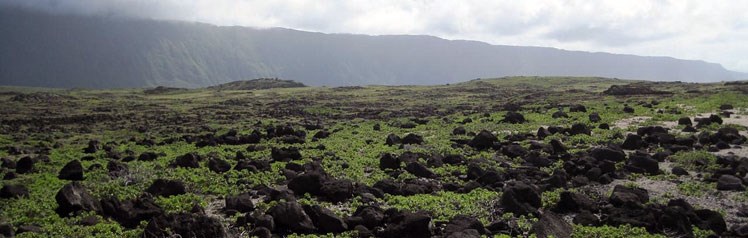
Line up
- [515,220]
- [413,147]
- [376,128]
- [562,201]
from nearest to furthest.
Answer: [515,220] → [562,201] → [413,147] → [376,128]

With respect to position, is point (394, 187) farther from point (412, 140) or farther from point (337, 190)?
point (412, 140)

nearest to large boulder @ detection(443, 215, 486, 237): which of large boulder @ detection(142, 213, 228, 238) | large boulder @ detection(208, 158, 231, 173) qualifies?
large boulder @ detection(142, 213, 228, 238)

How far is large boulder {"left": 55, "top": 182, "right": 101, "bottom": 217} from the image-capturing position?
1569 cm

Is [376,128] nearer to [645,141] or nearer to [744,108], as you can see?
[645,141]

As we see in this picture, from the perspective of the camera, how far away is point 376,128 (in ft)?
138

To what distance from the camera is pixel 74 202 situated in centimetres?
1570

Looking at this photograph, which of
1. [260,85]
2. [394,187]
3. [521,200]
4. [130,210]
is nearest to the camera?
[130,210]

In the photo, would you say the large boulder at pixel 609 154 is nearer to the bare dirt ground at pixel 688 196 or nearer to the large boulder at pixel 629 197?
the bare dirt ground at pixel 688 196

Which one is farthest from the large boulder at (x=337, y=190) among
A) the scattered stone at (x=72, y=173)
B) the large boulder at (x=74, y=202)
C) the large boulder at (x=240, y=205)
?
the scattered stone at (x=72, y=173)

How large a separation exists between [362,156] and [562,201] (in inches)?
508

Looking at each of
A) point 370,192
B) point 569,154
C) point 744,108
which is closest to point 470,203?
point 370,192

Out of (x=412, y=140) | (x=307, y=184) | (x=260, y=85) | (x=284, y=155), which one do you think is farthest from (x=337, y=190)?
(x=260, y=85)

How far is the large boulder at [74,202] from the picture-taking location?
1569cm

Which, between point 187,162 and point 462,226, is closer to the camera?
point 462,226
